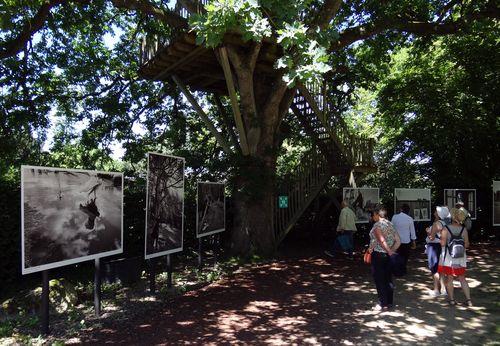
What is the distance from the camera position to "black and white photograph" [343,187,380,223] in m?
14.1

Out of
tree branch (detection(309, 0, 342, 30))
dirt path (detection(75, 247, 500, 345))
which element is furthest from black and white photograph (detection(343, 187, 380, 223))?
tree branch (detection(309, 0, 342, 30))

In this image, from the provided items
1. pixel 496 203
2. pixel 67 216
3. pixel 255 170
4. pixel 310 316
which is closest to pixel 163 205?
pixel 67 216

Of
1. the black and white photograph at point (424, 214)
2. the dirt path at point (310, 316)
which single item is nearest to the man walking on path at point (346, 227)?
the dirt path at point (310, 316)

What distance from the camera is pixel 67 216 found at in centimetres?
611

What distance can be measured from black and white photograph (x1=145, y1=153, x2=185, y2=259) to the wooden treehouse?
3.76 m

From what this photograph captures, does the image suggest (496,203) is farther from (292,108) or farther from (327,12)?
(327,12)

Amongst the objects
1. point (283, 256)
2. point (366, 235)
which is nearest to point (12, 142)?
point (283, 256)

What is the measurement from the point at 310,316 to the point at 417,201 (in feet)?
31.8

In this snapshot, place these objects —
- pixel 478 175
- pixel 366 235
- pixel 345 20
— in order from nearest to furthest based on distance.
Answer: pixel 345 20
pixel 366 235
pixel 478 175

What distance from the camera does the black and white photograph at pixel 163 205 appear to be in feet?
25.6

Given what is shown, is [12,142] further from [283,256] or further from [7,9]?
[283,256]

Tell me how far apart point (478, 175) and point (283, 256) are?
35.7 ft

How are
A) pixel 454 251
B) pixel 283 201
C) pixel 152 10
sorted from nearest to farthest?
pixel 454 251 < pixel 152 10 < pixel 283 201

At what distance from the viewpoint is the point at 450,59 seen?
56.6ft
